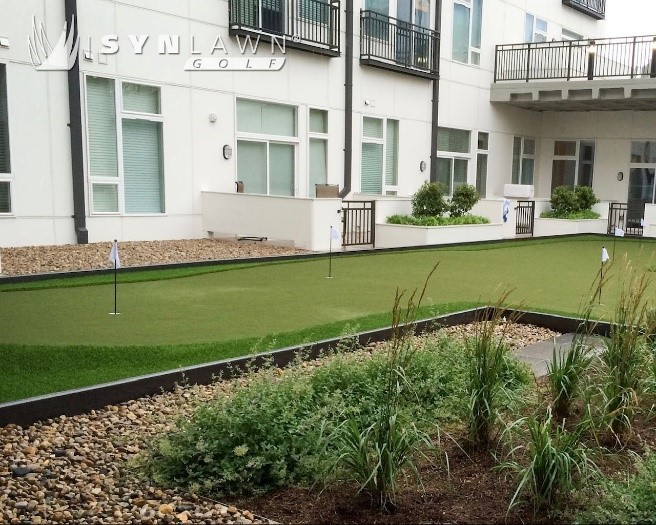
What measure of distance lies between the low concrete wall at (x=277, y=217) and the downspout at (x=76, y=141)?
106 inches

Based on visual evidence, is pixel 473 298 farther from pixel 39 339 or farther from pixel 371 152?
pixel 371 152

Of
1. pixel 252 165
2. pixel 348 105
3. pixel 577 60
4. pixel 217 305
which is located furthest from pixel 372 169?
pixel 217 305

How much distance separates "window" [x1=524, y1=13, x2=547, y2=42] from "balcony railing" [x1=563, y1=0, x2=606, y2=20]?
195cm

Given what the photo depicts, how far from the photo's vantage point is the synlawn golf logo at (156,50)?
10.5 m

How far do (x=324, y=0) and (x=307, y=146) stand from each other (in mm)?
3375

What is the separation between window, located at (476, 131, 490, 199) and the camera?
21.5 meters

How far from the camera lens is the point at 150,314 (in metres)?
6.46

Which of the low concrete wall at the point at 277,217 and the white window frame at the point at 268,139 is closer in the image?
the low concrete wall at the point at 277,217

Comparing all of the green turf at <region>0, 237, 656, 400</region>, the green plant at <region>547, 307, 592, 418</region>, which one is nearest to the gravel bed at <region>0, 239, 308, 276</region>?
the green turf at <region>0, 237, 656, 400</region>

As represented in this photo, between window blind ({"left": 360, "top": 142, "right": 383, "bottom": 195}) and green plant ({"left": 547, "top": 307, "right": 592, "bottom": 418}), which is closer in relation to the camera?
green plant ({"left": 547, "top": 307, "right": 592, "bottom": 418})

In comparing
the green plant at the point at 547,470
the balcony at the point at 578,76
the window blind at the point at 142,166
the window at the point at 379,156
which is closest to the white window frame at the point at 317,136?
the window at the point at 379,156

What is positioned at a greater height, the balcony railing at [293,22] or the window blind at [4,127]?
the balcony railing at [293,22]

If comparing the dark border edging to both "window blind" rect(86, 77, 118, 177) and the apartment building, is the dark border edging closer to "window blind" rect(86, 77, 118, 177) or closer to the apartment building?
the apartment building

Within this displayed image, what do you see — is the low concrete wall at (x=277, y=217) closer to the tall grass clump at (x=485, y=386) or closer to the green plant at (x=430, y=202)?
the green plant at (x=430, y=202)
